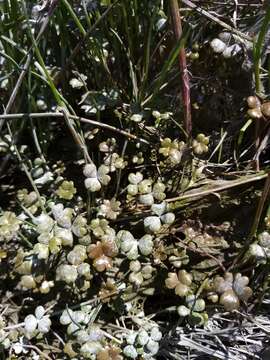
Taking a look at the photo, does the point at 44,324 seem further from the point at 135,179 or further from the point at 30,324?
the point at 135,179

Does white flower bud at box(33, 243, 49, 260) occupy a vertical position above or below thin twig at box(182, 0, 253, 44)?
below

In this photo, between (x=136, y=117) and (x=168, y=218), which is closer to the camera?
(x=168, y=218)

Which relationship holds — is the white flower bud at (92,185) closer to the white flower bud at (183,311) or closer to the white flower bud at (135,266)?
the white flower bud at (135,266)

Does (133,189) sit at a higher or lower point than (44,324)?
higher

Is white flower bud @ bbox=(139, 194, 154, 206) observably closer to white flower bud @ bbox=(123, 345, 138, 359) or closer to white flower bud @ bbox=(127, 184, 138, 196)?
white flower bud @ bbox=(127, 184, 138, 196)

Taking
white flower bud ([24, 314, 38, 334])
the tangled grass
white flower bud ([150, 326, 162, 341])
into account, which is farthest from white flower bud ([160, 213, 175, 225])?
white flower bud ([24, 314, 38, 334])

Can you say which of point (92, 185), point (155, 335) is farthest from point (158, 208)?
point (155, 335)

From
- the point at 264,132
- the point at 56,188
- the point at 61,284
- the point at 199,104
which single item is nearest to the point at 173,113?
the point at 199,104

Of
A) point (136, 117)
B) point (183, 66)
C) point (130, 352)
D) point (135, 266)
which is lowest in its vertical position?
point (130, 352)
